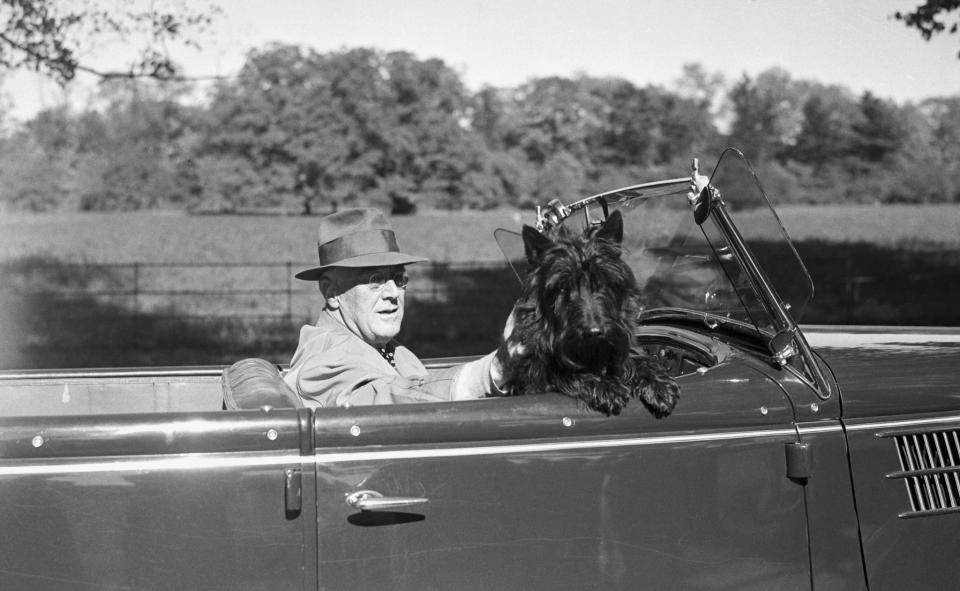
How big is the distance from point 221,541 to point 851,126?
5190cm

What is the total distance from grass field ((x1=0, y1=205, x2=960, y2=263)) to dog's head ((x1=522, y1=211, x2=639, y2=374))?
2480 cm

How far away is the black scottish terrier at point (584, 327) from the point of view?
85.3 inches

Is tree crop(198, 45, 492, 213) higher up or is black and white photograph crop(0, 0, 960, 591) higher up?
tree crop(198, 45, 492, 213)

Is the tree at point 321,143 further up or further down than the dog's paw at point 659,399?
further up

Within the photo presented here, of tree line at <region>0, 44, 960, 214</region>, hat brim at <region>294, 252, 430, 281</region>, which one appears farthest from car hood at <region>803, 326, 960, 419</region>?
tree line at <region>0, 44, 960, 214</region>

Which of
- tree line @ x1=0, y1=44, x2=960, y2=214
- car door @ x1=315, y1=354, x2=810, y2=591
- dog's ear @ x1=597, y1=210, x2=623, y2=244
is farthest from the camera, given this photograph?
tree line @ x1=0, y1=44, x2=960, y2=214

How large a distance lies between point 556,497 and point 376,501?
424 millimetres

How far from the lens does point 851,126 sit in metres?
48.7

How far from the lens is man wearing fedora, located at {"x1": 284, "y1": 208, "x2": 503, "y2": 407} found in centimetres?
267

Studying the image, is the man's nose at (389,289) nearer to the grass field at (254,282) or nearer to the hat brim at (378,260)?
the hat brim at (378,260)

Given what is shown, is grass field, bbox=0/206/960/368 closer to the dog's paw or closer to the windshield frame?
the windshield frame

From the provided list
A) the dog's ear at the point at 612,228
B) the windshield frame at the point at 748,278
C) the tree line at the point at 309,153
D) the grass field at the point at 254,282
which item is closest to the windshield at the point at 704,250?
the windshield frame at the point at 748,278

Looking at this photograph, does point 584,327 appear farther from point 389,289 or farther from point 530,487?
point 389,289

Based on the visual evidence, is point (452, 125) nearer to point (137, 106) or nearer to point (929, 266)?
point (137, 106)
